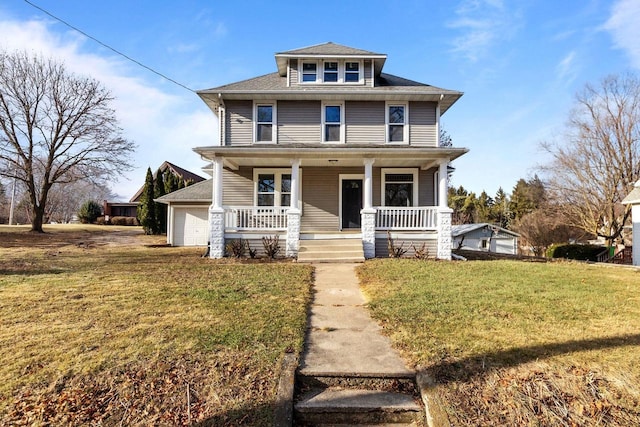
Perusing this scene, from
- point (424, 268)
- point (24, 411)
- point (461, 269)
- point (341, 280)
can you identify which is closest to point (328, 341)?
point (24, 411)

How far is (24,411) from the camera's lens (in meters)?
2.86

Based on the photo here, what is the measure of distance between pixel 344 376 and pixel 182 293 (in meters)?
3.88

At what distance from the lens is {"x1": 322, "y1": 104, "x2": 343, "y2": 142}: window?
44.2 feet

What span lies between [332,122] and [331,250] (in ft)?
17.3

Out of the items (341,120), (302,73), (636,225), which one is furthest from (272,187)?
(636,225)

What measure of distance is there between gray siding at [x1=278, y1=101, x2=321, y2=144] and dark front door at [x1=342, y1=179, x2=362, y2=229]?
2173 millimetres

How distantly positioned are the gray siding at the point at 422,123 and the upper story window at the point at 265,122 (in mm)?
5348

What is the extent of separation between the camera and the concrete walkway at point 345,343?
3.57 metres

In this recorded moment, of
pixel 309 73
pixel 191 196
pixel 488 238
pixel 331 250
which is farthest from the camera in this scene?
pixel 488 238

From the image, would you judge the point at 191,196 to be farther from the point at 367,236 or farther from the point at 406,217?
the point at 406,217

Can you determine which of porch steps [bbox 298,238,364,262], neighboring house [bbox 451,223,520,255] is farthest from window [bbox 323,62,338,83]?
neighboring house [bbox 451,223,520,255]

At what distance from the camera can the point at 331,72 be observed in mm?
13898

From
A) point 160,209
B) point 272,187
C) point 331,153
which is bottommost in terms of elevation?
point 160,209

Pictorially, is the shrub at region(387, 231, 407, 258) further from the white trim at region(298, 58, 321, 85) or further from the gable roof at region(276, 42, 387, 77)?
the gable roof at region(276, 42, 387, 77)
